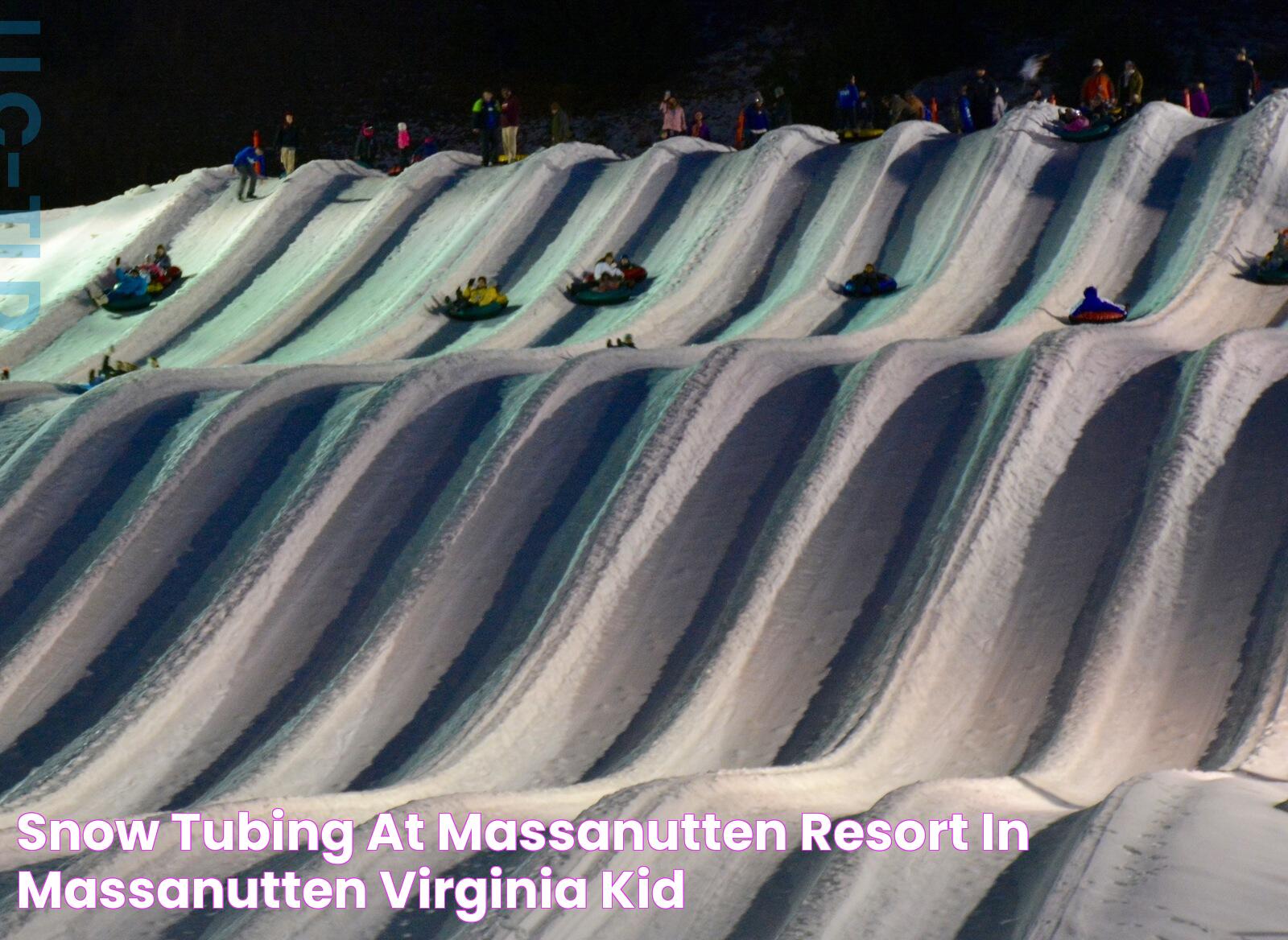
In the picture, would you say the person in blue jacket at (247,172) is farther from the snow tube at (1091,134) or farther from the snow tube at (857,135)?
the snow tube at (1091,134)

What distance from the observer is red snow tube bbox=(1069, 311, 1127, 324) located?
14859 millimetres

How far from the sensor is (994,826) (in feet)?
21.3

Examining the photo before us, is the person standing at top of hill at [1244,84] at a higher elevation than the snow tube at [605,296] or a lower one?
higher

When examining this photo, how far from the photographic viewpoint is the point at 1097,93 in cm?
1939

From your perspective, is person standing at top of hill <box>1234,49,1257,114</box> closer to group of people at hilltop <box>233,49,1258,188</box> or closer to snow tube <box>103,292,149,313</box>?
group of people at hilltop <box>233,49,1258,188</box>

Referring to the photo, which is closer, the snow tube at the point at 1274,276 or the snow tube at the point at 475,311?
the snow tube at the point at 1274,276

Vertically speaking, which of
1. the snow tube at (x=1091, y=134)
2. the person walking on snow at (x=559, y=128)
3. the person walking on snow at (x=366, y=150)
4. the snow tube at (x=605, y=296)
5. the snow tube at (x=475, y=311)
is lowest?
the snow tube at (x=475, y=311)

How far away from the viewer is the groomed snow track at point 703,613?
20.7 ft

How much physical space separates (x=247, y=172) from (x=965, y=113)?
981cm

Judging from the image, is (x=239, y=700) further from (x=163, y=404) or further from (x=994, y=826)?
(x=994, y=826)

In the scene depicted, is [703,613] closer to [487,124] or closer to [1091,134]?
[1091,134]

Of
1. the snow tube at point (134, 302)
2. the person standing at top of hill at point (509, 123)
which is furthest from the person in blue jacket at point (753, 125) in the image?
the snow tube at point (134, 302)

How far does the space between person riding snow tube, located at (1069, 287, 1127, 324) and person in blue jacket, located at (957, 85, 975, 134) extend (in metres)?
6.31

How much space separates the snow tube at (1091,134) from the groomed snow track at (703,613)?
433 cm
